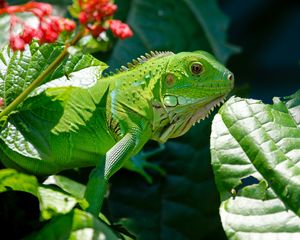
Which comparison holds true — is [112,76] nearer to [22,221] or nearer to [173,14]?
[22,221]

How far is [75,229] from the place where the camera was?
1.51 meters

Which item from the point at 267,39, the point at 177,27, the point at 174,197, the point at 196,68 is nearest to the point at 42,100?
the point at 196,68

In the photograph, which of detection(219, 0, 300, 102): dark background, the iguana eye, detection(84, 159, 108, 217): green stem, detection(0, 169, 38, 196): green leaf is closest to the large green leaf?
detection(0, 169, 38, 196): green leaf

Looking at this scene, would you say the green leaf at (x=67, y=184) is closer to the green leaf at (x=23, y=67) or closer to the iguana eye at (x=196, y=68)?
the green leaf at (x=23, y=67)

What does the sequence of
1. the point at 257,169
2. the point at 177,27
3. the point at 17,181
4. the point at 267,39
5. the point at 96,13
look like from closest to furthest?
the point at 96,13, the point at 17,181, the point at 257,169, the point at 177,27, the point at 267,39

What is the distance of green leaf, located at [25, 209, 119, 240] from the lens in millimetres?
1506

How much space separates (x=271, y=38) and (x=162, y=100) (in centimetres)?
218

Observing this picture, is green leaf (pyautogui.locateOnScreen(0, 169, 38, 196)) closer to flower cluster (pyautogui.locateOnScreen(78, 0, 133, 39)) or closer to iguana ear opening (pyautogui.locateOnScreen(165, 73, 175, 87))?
flower cluster (pyautogui.locateOnScreen(78, 0, 133, 39))

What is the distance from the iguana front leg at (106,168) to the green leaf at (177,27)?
3.26 feet

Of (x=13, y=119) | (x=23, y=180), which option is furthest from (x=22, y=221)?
(x=23, y=180)

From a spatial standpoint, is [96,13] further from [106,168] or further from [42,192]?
[106,168]

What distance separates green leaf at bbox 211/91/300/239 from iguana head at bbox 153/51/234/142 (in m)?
0.30

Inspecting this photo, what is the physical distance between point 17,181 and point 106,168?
1.24 ft

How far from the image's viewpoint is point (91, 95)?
2055 millimetres
